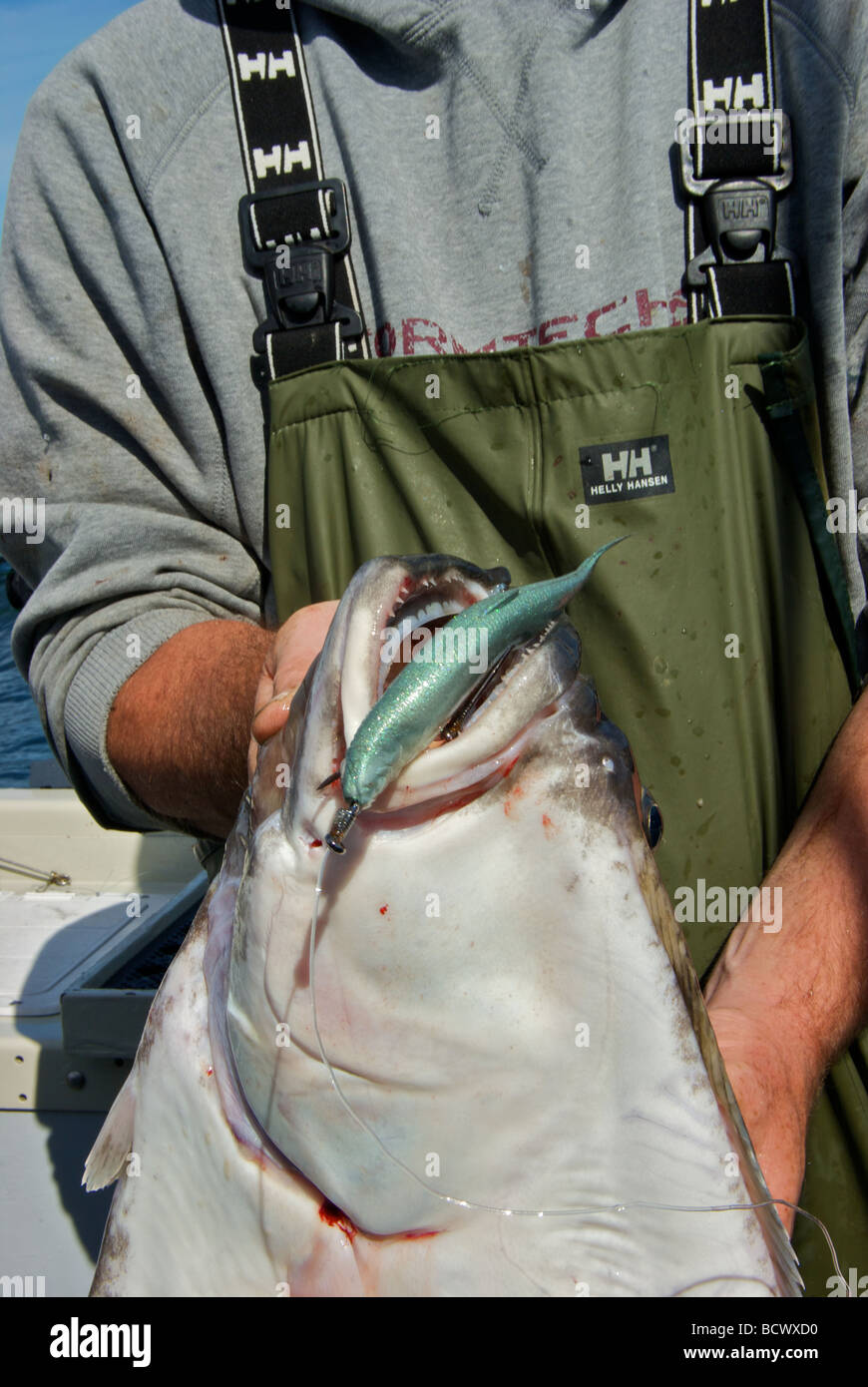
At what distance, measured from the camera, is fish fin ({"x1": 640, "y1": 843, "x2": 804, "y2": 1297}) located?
2.72 ft

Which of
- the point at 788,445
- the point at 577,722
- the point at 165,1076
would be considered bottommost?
the point at 165,1076

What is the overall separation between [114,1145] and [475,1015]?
0.50 metres

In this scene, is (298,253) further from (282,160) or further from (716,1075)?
(716,1075)

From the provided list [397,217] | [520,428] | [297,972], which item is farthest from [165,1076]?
[397,217]

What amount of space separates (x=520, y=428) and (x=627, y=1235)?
1121 millimetres

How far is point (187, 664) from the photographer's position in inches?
63.7

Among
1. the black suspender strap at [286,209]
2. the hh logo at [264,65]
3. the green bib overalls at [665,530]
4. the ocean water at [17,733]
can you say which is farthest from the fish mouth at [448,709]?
the ocean water at [17,733]

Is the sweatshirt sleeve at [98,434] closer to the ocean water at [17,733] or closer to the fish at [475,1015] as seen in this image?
the fish at [475,1015]

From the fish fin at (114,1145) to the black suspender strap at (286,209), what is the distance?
1148 millimetres

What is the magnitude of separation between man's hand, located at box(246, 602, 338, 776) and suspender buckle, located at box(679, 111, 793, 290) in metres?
0.92

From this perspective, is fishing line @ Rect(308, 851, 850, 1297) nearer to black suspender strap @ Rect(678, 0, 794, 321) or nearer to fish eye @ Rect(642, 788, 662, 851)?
fish eye @ Rect(642, 788, 662, 851)

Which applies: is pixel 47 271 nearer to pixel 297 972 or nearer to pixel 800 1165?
pixel 297 972

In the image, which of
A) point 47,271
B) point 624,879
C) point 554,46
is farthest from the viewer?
point 47,271

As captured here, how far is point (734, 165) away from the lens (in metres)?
1.53
